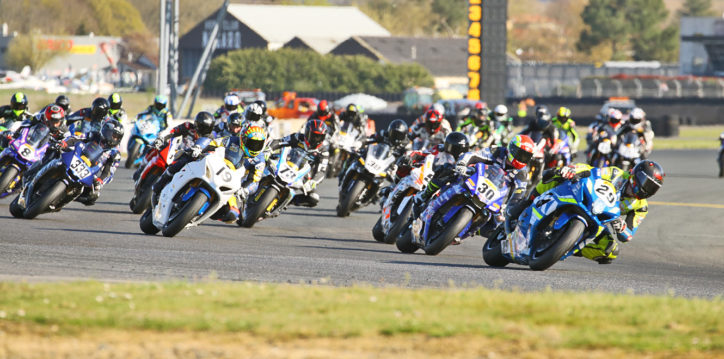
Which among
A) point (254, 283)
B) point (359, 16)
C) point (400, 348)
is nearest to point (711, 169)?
point (254, 283)

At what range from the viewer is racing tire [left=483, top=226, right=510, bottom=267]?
12523mm

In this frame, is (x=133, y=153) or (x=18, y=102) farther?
(x=133, y=153)

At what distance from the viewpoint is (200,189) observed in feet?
43.4

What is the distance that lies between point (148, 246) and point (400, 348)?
6.30m

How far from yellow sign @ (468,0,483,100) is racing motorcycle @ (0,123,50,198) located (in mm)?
19308

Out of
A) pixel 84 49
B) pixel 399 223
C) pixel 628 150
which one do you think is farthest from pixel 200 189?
pixel 84 49

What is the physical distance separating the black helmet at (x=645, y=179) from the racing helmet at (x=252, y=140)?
4595mm

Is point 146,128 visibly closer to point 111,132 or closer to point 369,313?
point 111,132

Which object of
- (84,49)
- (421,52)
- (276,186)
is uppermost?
(421,52)

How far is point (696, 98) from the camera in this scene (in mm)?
55906

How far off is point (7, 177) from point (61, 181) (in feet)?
6.71

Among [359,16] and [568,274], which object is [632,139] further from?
[359,16]

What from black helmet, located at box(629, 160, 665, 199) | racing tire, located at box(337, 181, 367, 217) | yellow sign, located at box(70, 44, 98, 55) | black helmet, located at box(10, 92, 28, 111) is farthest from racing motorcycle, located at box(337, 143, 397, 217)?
yellow sign, located at box(70, 44, 98, 55)

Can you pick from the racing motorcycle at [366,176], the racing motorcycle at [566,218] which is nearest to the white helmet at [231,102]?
the racing motorcycle at [366,176]
